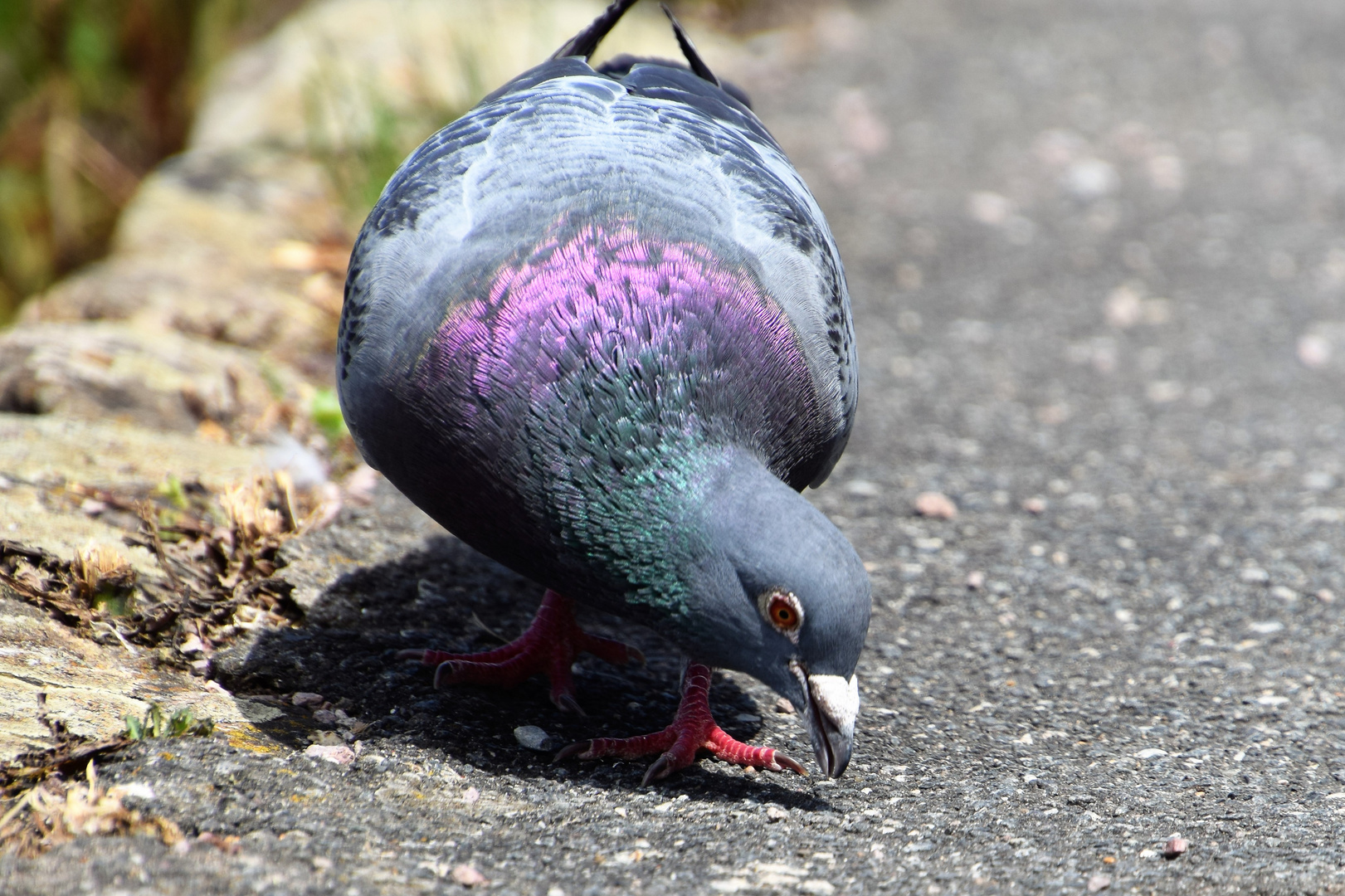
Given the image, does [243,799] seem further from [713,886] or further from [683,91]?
[683,91]

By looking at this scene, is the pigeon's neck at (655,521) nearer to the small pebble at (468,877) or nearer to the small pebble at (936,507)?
the small pebble at (468,877)

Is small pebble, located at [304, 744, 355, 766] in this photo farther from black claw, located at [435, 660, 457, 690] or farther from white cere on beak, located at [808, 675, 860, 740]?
white cere on beak, located at [808, 675, 860, 740]

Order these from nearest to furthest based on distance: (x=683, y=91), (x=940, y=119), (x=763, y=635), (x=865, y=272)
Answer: (x=763, y=635) < (x=683, y=91) < (x=865, y=272) < (x=940, y=119)

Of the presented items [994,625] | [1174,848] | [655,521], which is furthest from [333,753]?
[994,625]

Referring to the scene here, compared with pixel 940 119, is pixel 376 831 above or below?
below

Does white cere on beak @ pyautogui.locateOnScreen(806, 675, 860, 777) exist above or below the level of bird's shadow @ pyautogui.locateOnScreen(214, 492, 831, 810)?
above

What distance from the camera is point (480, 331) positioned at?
2658 millimetres

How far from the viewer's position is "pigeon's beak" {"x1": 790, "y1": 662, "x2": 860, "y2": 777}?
8.59 ft

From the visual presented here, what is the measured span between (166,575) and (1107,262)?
5.02 meters

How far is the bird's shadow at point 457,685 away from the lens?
292 cm

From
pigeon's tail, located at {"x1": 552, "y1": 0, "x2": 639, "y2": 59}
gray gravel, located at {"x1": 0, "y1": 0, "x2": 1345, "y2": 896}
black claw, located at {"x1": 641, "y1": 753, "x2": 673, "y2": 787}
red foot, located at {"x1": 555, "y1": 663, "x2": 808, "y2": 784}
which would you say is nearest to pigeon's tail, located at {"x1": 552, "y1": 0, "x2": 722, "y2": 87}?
pigeon's tail, located at {"x1": 552, "y1": 0, "x2": 639, "y2": 59}

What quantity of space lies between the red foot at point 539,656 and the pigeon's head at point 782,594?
2.65 ft

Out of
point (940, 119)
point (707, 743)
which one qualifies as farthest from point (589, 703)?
point (940, 119)

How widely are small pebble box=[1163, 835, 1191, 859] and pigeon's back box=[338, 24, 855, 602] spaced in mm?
1120
